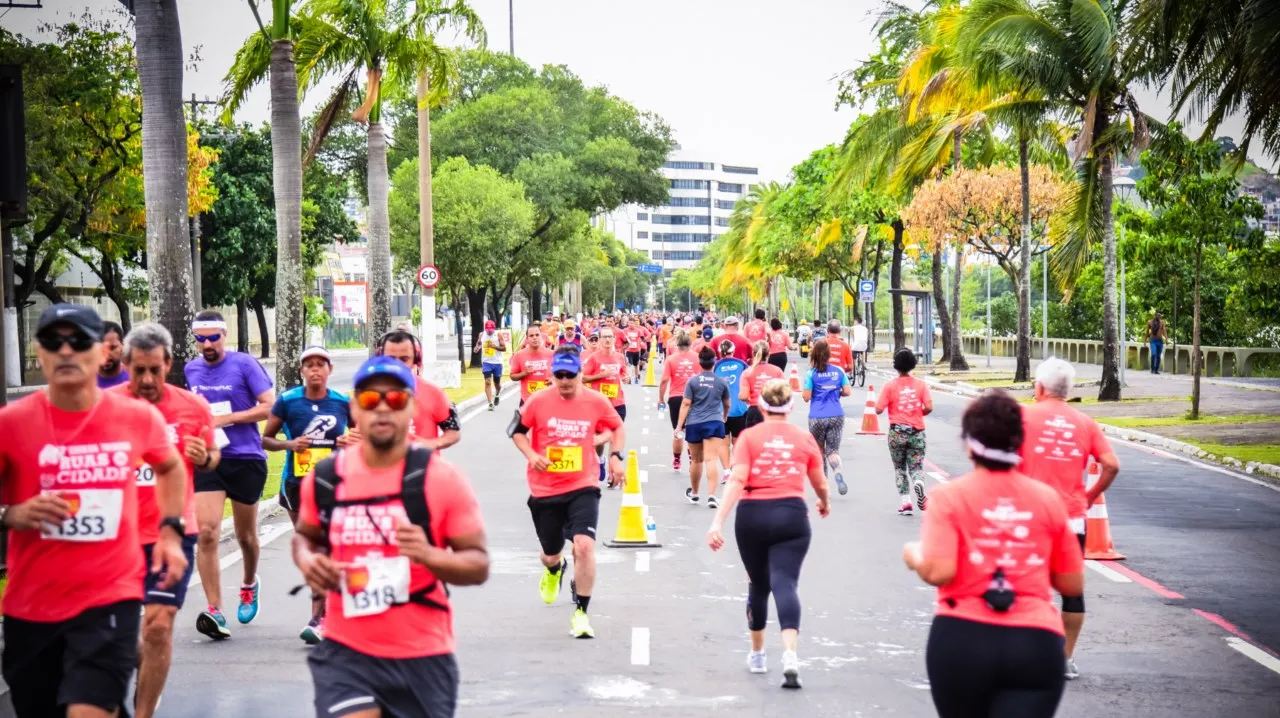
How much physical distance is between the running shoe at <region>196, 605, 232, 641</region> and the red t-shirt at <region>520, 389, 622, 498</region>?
83.8 inches

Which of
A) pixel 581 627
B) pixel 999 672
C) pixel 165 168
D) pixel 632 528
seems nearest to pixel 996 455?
pixel 999 672

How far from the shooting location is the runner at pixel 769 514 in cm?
807

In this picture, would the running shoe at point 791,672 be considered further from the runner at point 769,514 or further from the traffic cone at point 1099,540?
the traffic cone at point 1099,540

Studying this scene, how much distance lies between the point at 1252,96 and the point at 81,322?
657 inches

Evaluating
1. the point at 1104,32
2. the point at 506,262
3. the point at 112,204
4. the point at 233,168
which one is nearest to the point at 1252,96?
the point at 1104,32

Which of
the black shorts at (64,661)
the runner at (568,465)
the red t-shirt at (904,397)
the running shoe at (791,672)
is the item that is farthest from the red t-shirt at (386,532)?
the red t-shirt at (904,397)

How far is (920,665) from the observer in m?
8.38

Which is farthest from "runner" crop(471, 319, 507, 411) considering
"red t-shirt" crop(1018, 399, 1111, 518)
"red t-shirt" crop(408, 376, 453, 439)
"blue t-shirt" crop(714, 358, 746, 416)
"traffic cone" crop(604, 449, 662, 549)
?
"red t-shirt" crop(1018, 399, 1111, 518)

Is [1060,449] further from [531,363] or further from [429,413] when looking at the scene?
[531,363]

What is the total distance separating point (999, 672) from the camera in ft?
15.6

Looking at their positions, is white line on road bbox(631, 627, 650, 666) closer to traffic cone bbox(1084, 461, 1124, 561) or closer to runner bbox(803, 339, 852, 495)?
traffic cone bbox(1084, 461, 1124, 561)

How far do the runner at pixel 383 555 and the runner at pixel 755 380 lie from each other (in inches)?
410

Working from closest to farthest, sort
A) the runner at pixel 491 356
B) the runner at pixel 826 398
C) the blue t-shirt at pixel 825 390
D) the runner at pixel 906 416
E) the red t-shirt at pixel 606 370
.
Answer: the runner at pixel 906 416
the runner at pixel 826 398
the blue t-shirt at pixel 825 390
the red t-shirt at pixel 606 370
the runner at pixel 491 356

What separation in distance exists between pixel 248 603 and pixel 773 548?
364 centimetres
